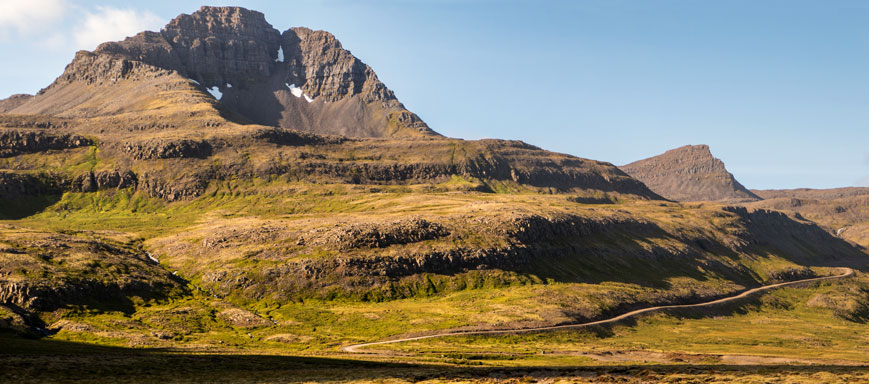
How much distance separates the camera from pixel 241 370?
85.0 metres

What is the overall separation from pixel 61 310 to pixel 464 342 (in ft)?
330

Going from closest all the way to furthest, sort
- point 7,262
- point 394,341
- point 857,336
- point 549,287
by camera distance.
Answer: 1. point 394,341
2. point 7,262
3. point 857,336
4. point 549,287

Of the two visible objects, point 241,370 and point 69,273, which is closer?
point 241,370

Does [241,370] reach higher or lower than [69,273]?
lower

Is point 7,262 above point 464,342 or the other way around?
above

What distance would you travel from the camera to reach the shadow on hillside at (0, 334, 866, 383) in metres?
73.8

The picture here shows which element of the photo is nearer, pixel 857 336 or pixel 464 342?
pixel 464 342

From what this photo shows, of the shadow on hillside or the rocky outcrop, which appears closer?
the shadow on hillside

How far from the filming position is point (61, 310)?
14125 cm

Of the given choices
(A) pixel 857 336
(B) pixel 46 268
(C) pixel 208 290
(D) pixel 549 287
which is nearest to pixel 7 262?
(B) pixel 46 268

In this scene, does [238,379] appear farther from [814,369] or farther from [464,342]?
[814,369]

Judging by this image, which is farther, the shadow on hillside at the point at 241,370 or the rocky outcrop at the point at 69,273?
the rocky outcrop at the point at 69,273

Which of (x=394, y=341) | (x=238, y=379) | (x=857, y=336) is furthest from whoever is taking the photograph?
(x=857, y=336)

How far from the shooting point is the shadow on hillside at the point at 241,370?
73.8 metres
